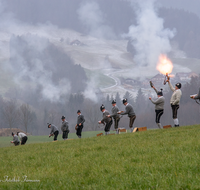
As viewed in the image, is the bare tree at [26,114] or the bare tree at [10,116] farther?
the bare tree at [10,116]

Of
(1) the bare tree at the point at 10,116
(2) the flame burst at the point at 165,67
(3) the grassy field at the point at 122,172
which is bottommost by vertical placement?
(3) the grassy field at the point at 122,172

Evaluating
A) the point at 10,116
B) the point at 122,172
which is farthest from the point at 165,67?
the point at 10,116

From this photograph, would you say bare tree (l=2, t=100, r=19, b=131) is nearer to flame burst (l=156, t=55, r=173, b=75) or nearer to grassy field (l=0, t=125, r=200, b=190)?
flame burst (l=156, t=55, r=173, b=75)

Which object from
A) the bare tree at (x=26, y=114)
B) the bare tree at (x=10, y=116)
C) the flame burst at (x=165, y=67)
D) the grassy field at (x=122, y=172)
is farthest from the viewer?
the bare tree at (x=10, y=116)

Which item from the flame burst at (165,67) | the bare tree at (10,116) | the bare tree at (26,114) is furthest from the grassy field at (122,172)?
the bare tree at (10,116)

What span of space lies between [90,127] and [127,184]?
12170 cm

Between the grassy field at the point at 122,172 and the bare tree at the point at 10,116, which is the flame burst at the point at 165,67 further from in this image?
the bare tree at the point at 10,116

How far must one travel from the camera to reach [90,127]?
127 meters

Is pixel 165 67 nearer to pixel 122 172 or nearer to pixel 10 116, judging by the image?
pixel 122 172

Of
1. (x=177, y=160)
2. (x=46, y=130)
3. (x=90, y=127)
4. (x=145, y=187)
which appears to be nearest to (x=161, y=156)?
(x=177, y=160)

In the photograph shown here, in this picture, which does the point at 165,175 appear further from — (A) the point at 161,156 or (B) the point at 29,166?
(B) the point at 29,166

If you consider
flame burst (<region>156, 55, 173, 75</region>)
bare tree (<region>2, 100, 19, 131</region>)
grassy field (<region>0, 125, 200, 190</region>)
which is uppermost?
bare tree (<region>2, 100, 19, 131</region>)

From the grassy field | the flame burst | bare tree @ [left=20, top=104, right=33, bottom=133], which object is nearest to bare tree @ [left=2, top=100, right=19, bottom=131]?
bare tree @ [left=20, top=104, right=33, bottom=133]

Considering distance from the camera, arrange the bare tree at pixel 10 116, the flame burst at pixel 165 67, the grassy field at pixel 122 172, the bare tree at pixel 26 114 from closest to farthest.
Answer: the grassy field at pixel 122 172, the flame burst at pixel 165 67, the bare tree at pixel 26 114, the bare tree at pixel 10 116
